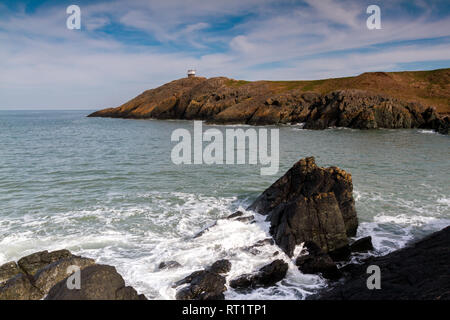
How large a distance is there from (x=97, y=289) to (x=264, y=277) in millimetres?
5040

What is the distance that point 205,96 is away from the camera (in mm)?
93500

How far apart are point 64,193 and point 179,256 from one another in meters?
11.4

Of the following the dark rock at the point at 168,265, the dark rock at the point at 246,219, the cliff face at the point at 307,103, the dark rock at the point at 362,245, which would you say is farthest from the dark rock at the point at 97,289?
the cliff face at the point at 307,103

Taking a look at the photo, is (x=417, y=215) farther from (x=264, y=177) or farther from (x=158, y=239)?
(x=158, y=239)

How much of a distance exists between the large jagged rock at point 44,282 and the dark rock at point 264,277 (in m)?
3.39

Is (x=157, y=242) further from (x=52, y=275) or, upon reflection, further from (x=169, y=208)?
(x=52, y=275)

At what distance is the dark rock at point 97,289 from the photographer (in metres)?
6.89

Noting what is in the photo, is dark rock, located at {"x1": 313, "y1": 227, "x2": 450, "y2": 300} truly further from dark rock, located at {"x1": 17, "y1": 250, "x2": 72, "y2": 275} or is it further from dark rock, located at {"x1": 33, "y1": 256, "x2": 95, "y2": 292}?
dark rock, located at {"x1": 17, "y1": 250, "x2": 72, "y2": 275}

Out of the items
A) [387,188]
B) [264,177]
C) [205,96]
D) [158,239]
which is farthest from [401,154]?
[205,96]

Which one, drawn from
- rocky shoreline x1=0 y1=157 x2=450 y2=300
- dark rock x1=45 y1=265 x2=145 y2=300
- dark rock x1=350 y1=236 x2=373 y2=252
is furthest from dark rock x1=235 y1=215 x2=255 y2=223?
dark rock x1=45 y1=265 x2=145 y2=300

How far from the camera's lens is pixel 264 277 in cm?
937

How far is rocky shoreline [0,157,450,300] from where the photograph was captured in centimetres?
723

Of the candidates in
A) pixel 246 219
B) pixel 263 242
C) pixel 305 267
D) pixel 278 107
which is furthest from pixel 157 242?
pixel 278 107
